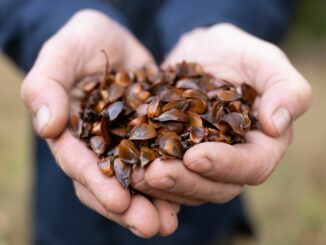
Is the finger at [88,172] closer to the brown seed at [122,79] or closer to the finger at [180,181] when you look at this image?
the finger at [180,181]

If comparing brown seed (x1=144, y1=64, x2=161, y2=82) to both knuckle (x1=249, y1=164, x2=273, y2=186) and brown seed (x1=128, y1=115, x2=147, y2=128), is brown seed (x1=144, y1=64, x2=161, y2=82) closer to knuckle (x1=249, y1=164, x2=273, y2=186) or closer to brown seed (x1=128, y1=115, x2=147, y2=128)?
brown seed (x1=128, y1=115, x2=147, y2=128)

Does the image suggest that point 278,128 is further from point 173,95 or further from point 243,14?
point 243,14

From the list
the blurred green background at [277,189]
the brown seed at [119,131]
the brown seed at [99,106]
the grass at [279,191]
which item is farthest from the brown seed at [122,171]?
the grass at [279,191]

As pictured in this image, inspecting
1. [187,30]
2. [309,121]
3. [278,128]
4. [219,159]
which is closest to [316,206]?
[309,121]

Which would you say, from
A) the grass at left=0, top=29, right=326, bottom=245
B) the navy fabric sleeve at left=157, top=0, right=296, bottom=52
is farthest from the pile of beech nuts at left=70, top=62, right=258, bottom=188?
the grass at left=0, top=29, right=326, bottom=245

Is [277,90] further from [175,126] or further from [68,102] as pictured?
[68,102]

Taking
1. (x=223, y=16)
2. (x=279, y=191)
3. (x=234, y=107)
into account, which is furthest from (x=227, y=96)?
(x=279, y=191)
